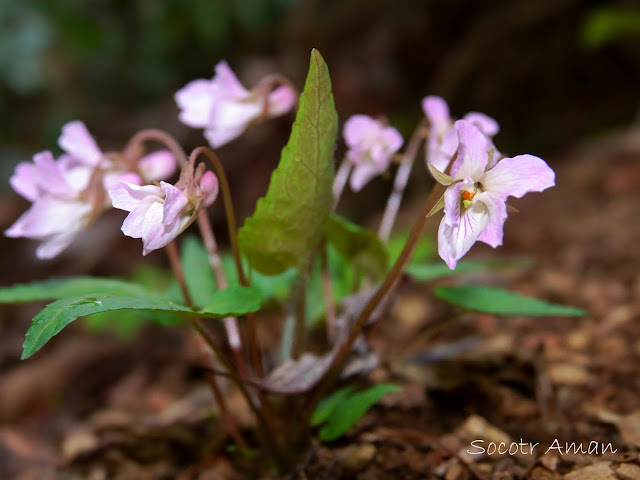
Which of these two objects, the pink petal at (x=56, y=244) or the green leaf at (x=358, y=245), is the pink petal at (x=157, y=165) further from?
the green leaf at (x=358, y=245)

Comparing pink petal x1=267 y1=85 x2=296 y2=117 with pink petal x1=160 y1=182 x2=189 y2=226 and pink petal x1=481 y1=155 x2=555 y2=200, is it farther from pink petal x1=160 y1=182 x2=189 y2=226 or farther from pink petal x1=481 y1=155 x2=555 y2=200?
pink petal x1=481 y1=155 x2=555 y2=200

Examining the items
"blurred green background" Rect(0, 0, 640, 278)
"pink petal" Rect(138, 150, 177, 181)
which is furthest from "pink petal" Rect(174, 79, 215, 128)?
"blurred green background" Rect(0, 0, 640, 278)

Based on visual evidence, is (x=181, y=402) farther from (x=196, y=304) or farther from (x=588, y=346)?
(x=588, y=346)

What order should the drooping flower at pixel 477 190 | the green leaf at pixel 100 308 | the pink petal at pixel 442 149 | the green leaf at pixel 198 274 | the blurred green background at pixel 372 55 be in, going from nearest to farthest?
the green leaf at pixel 100 308
the drooping flower at pixel 477 190
the pink petal at pixel 442 149
the green leaf at pixel 198 274
the blurred green background at pixel 372 55

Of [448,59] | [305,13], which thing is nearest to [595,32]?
[448,59]

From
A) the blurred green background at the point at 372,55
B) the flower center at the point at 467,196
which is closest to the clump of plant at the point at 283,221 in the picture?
the flower center at the point at 467,196

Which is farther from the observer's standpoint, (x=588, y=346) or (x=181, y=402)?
(x=181, y=402)

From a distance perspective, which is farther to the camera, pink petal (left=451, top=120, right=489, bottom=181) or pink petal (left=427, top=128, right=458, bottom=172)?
pink petal (left=427, top=128, right=458, bottom=172)
